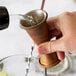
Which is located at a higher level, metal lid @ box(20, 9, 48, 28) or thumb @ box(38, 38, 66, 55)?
metal lid @ box(20, 9, 48, 28)

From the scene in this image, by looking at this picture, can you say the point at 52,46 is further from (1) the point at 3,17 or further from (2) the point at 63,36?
(1) the point at 3,17

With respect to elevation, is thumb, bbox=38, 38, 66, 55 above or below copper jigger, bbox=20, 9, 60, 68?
below

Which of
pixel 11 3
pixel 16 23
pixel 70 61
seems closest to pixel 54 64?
pixel 70 61

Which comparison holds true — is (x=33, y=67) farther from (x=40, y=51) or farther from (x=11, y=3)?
(x=11, y=3)

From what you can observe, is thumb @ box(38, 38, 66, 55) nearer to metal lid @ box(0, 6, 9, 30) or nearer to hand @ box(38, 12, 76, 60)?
hand @ box(38, 12, 76, 60)

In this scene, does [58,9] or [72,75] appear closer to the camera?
[72,75]

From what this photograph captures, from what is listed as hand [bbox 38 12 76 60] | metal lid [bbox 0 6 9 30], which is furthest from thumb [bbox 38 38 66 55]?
metal lid [bbox 0 6 9 30]

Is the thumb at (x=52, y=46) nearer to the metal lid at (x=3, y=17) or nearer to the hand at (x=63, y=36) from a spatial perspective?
the hand at (x=63, y=36)
